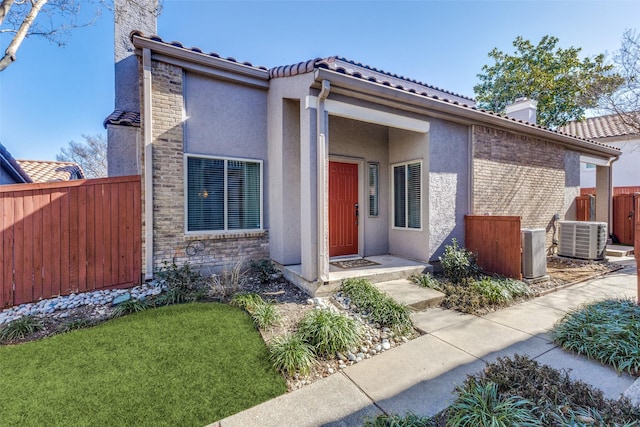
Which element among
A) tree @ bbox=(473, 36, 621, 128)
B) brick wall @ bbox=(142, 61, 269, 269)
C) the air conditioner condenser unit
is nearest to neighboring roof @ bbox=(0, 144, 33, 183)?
brick wall @ bbox=(142, 61, 269, 269)

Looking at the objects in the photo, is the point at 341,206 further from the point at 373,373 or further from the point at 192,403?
the point at 192,403

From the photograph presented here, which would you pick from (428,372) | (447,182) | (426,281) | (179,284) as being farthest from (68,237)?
(447,182)

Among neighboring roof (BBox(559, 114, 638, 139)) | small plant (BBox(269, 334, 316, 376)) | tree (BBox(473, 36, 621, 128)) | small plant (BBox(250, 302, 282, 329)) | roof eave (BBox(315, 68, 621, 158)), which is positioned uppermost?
tree (BBox(473, 36, 621, 128))

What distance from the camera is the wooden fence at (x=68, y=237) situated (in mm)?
4766

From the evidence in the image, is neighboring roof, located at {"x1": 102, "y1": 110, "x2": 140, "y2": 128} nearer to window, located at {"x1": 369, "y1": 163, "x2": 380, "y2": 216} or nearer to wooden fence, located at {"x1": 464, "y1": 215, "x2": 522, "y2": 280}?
window, located at {"x1": 369, "y1": 163, "x2": 380, "y2": 216}

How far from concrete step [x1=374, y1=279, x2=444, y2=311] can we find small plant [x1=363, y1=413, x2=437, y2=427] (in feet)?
7.82

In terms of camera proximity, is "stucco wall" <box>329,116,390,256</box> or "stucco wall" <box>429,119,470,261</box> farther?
"stucco wall" <box>329,116,390,256</box>

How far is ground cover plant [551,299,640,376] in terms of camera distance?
124 inches

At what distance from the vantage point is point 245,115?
20.4 feet

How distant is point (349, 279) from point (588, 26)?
10779 millimetres

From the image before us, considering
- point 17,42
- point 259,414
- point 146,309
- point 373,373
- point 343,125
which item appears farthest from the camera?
point 343,125

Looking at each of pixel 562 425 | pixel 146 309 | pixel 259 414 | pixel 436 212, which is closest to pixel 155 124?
pixel 146 309

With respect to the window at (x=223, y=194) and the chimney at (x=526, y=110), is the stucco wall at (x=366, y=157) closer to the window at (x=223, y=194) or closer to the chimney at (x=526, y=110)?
the window at (x=223, y=194)

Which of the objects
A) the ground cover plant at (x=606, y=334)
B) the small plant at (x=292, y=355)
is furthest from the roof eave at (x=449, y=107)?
the ground cover plant at (x=606, y=334)
